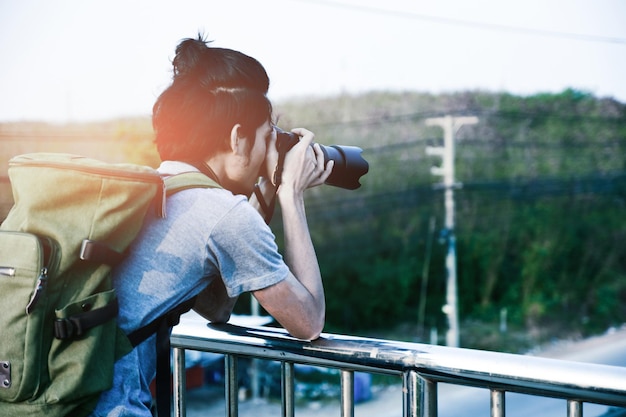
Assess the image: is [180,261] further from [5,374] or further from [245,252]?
[5,374]

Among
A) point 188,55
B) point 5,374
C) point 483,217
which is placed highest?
point 188,55

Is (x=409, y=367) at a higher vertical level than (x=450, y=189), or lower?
higher

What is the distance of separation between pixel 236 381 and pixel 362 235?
16270mm

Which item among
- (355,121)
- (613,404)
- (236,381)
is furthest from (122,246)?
(355,121)

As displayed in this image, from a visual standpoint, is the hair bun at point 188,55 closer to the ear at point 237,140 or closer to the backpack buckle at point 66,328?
the ear at point 237,140

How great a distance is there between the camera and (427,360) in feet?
2.87

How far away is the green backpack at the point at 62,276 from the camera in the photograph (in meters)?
0.73

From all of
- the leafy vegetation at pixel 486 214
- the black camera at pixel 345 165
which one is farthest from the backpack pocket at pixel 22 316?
the leafy vegetation at pixel 486 214

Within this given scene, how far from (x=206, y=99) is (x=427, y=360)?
0.44 m

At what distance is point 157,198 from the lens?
821mm

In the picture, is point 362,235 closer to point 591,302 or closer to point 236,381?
point 591,302

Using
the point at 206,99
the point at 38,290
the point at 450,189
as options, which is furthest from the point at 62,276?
the point at 450,189

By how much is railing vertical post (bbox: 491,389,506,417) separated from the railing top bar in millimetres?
14

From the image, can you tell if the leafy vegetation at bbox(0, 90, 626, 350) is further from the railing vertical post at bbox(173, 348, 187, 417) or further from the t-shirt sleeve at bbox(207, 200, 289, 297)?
the t-shirt sleeve at bbox(207, 200, 289, 297)
